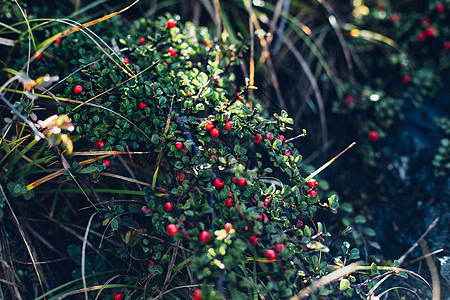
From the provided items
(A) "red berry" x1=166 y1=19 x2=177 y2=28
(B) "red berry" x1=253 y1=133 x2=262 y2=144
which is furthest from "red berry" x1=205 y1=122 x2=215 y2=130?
(A) "red berry" x1=166 y1=19 x2=177 y2=28

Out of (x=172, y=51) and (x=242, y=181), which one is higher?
(x=172, y=51)

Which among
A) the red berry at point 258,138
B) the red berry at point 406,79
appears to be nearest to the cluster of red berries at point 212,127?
the red berry at point 258,138

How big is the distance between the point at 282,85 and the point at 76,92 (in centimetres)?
158

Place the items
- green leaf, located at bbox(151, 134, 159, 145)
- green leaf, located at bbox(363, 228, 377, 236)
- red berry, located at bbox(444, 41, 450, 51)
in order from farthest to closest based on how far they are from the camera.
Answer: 1. red berry, located at bbox(444, 41, 450, 51)
2. green leaf, located at bbox(363, 228, 377, 236)
3. green leaf, located at bbox(151, 134, 159, 145)

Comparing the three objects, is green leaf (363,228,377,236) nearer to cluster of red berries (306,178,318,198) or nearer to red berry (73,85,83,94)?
cluster of red berries (306,178,318,198)

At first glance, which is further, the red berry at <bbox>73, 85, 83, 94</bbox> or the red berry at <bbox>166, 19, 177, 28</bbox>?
the red berry at <bbox>166, 19, 177, 28</bbox>

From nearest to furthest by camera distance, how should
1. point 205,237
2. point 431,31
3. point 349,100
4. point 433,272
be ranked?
point 205,237 < point 433,272 < point 349,100 < point 431,31

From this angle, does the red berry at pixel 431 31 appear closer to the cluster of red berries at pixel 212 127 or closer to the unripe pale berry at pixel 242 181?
the cluster of red berries at pixel 212 127

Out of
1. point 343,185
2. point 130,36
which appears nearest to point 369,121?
point 343,185

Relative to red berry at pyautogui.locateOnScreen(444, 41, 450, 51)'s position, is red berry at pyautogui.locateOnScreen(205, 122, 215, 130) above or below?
below

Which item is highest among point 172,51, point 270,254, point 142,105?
point 172,51

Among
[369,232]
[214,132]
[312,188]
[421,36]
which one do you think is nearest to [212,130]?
[214,132]

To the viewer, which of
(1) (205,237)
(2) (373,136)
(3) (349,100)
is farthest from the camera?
(3) (349,100)

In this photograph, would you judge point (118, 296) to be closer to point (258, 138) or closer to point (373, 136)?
point (258, 138)
